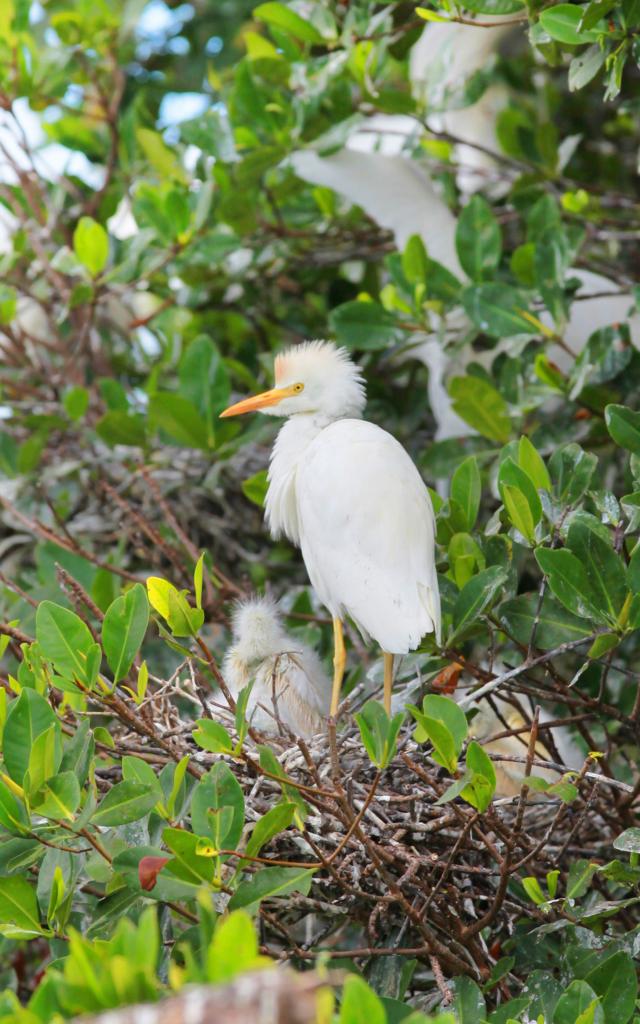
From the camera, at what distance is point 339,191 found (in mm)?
2609

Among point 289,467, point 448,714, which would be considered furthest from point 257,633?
point 448,714

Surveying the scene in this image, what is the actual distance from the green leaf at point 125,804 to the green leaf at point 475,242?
115cm

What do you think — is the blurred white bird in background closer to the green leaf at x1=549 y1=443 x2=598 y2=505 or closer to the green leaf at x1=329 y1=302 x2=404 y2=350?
the green leaf at x1=329 y1=302 x2=404 y2=350

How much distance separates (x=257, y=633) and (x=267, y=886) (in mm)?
643

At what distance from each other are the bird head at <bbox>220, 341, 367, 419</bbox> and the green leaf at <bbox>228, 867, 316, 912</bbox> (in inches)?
30.7

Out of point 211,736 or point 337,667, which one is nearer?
point 211,736

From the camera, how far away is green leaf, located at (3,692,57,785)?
1.27m


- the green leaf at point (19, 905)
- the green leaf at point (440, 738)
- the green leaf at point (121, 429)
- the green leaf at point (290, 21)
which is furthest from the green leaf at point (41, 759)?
the green leaf at point (290, 21)

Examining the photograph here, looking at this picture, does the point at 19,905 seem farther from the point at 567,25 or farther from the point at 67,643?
the point at 567,25

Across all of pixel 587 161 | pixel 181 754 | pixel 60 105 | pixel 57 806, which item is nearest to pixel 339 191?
pixel 60 105

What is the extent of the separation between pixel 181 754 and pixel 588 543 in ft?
1.74

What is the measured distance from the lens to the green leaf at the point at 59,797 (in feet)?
4.10

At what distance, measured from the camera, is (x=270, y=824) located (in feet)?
4.19

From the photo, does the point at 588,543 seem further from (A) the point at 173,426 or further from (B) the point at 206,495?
(B) the point at 206,495
